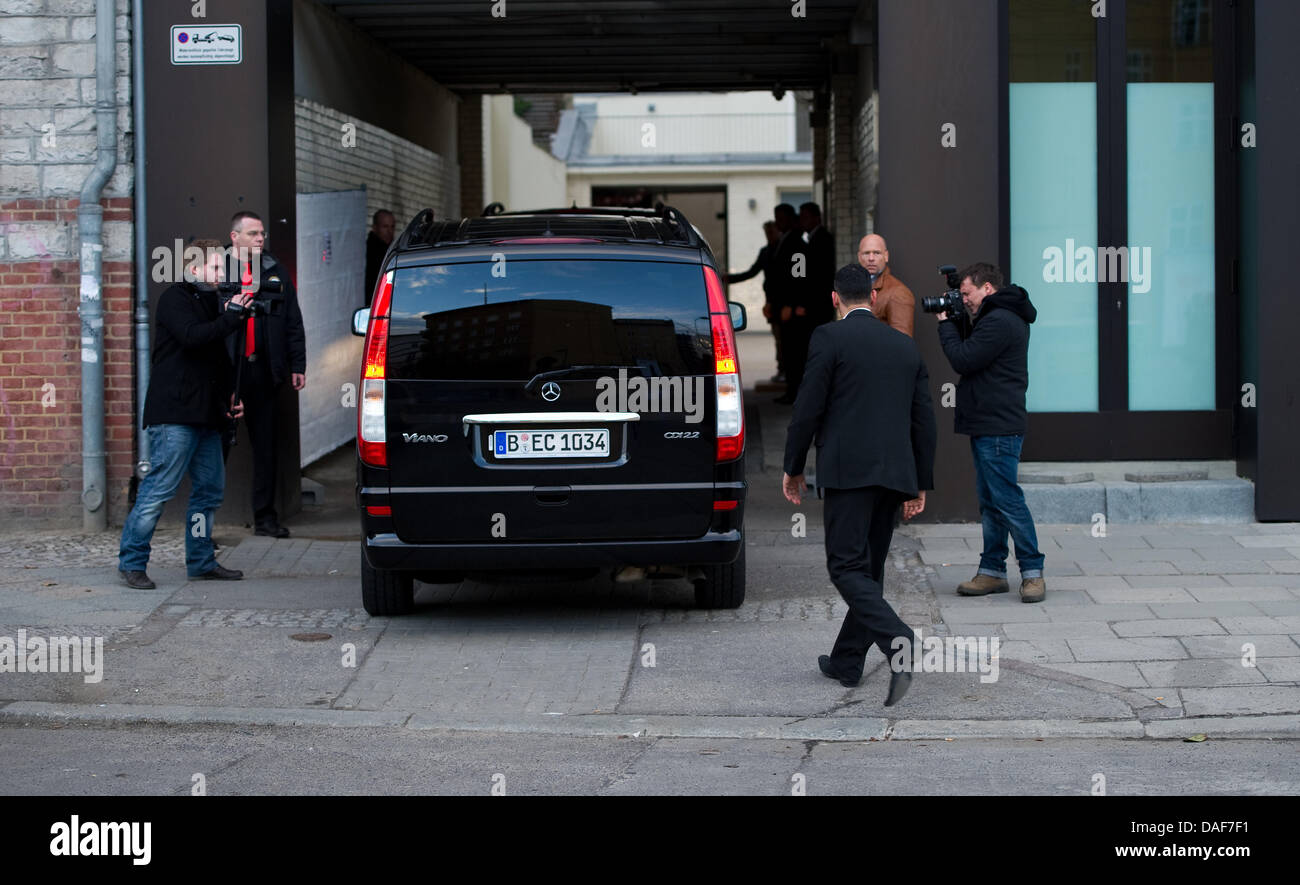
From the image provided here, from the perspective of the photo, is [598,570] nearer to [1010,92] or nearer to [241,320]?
[241,320]

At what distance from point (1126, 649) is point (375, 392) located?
362cm

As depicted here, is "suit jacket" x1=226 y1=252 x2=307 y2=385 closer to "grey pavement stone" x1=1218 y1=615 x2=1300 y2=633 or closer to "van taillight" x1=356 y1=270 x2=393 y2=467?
"van taillight" x1=356 y1=270 x2=393 y2=467

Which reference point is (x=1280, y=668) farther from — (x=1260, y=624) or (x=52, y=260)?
(x=52, y=260)

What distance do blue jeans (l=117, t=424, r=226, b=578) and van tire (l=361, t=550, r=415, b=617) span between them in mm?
1316

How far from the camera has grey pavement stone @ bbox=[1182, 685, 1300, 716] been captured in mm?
6371

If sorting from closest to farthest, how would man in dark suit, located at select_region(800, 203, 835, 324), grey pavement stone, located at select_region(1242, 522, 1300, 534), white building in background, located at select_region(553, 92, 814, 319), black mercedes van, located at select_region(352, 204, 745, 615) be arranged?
1. black mercedes van, located at select_region(352, 204, 745, 615)
2. grey pavement stone, located at select_region(1242, 522, 1300, 534)
3. man in dark suit, located at select_region(800, 203, 835, 324)
4. white building in background, located at select_region(553, 92, 814, 319)

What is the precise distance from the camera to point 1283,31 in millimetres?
10062

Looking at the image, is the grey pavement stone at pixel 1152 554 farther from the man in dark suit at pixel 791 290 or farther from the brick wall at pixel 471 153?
the brick wall at pixel 471 153

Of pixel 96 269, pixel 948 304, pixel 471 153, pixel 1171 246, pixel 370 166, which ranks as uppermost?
pixel 471 153

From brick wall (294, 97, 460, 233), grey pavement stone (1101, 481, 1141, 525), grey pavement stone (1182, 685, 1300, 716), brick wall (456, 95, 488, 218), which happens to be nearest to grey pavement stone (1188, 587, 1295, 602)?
grey pavement stone (1182, 685, 1300, 716)

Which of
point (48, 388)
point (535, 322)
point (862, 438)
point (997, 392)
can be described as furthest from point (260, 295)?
point (997, 392)

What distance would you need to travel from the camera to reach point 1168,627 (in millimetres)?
7680

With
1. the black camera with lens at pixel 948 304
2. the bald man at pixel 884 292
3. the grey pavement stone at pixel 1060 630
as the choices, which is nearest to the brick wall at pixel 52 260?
the bald man at pixel 884 292
